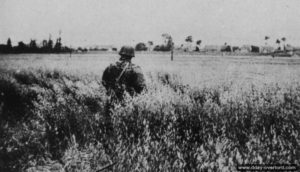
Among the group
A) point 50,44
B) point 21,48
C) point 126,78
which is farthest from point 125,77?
point 50,44

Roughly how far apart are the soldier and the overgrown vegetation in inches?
12.5

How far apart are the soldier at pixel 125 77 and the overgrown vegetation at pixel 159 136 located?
316mm

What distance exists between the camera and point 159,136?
3402mm

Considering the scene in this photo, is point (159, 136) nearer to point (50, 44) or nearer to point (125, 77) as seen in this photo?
point (125, 77)

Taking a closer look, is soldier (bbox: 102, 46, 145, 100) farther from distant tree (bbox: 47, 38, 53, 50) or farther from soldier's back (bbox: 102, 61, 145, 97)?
distant tree (bbox: 47, 38, 53, 50)

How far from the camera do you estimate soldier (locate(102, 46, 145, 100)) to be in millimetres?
5805

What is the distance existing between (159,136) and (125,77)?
102 inches

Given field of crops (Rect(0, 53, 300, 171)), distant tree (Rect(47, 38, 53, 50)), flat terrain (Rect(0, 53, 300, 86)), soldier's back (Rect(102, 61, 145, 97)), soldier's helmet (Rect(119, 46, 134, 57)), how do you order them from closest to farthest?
field of crops (Rect(0, 53, 300, 171)) → soldier's back (Rect(102, 61, 145, 97)) → soldier's helmet (Rect(119, 46, 134, 57)) → flat terrain (Rect(0, 53, 300, 86)) → distant tree (Rect(47, 38, 53, 50))

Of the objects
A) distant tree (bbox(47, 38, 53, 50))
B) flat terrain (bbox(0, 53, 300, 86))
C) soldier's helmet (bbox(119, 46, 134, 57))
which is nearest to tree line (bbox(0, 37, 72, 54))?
distant tree (bbox(47, 38, 53, 50))

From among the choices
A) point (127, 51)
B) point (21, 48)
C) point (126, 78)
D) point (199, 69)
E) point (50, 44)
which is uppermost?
point (50, 44)

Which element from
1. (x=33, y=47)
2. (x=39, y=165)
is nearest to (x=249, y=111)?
(x=39, y=165)

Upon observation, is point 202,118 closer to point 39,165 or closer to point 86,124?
point 86,124

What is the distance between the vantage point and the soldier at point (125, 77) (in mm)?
5805

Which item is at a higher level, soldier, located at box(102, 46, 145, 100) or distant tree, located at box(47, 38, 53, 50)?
distant tree, located at box(47, 38, 53, 50)
